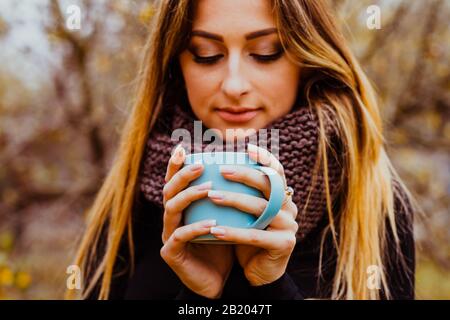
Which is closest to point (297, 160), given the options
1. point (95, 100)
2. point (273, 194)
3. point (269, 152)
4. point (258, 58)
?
point (269, 152)

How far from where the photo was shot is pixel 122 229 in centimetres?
148

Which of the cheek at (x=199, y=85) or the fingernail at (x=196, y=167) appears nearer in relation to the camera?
the fingernail at (x=196, y=167)

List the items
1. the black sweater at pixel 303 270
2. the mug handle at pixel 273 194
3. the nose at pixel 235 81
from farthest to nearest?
the black sweater at pixel 303 270, the nose at pixel 235 81, the mug handle at pixel 273 194

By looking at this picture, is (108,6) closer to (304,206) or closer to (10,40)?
(10,40)

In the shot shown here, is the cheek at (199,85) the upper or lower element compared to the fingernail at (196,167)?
upper

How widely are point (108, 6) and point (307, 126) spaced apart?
1051 millimetres

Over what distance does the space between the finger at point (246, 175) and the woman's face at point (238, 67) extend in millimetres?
315

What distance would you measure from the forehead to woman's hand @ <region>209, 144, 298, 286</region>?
0.35m

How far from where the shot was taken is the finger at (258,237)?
1009 mm

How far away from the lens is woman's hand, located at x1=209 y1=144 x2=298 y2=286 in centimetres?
100

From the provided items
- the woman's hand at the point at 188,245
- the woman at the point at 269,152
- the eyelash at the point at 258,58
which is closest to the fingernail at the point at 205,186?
the woman's hand at the point at 188,245

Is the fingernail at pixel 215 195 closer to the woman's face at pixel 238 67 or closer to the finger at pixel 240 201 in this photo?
the finger at pixel 240 201

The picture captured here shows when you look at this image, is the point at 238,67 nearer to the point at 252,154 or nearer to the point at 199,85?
the point at 199,85

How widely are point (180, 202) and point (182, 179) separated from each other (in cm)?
4
